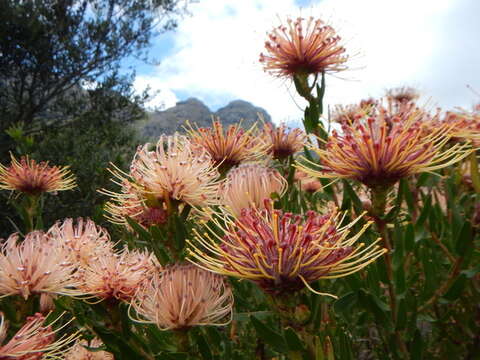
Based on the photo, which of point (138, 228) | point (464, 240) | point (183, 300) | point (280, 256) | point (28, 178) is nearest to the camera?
point (280, 256)

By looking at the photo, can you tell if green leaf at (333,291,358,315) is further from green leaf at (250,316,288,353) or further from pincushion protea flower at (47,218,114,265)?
pincushion protea flower at (47,218,114,265)

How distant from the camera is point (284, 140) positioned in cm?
256

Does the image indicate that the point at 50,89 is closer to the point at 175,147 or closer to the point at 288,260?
the point at 175,147

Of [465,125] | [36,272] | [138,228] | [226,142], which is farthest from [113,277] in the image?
[465,125]

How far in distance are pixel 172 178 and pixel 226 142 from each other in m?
0.54

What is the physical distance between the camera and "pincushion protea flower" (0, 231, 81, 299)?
5.55 feet

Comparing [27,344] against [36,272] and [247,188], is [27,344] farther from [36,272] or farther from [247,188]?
[247,188]

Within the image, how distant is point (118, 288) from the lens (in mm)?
1640

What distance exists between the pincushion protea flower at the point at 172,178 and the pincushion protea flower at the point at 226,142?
1.00 ft

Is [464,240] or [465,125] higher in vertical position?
[465,125]

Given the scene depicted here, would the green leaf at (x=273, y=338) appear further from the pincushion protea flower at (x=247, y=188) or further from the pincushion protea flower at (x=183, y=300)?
the pincushion protea flower at (x=247, y=188)

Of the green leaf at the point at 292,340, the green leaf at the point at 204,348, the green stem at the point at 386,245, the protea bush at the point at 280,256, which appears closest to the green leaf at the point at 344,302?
the protea bush at the point at 280,256

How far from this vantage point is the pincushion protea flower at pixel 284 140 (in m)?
2.53

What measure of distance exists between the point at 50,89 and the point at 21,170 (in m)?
7.78
